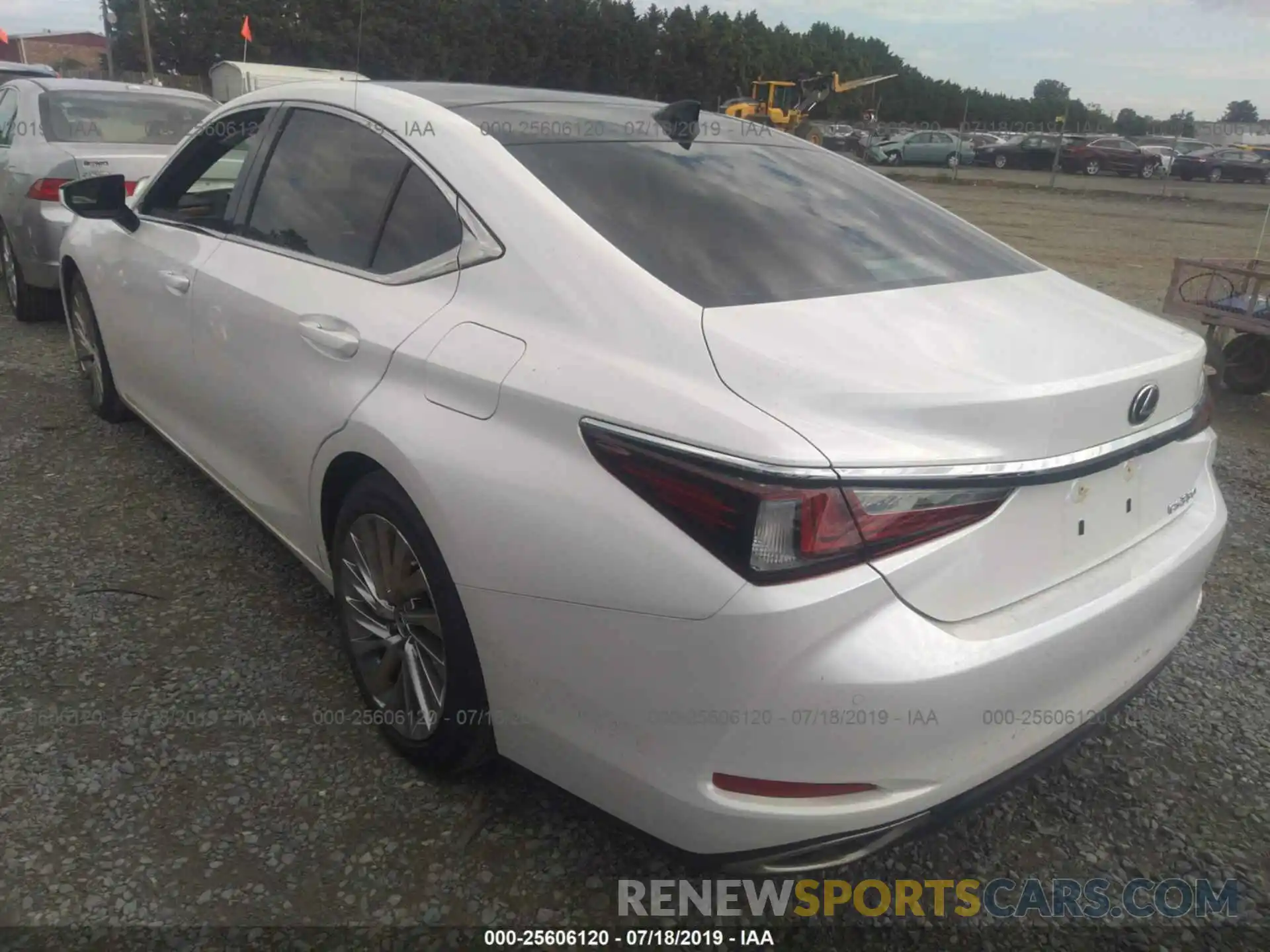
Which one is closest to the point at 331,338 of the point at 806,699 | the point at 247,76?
the point at 806,699

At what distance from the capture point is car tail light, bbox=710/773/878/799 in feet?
5.47

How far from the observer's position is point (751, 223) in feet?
7.41

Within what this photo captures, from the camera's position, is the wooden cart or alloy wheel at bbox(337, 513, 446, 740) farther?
the wooden cart

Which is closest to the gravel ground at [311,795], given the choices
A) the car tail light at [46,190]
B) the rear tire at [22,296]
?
the car tail light at [46,190]

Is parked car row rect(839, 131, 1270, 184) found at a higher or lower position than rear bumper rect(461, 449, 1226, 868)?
higher

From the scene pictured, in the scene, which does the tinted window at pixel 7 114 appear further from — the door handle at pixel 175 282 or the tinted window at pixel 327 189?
the tinted window at pixel 327 189

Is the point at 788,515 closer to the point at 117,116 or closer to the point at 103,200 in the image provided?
the point at 103,200

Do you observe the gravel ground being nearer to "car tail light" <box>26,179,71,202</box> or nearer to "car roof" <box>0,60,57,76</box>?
"car tail light" <box>26,179,71,202</box>

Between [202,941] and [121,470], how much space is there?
9.37 ft

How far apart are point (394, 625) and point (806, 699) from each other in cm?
119

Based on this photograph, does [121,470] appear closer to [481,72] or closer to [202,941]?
[202,941]

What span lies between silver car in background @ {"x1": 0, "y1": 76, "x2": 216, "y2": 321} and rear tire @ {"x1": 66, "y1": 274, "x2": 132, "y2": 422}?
1.71 meters

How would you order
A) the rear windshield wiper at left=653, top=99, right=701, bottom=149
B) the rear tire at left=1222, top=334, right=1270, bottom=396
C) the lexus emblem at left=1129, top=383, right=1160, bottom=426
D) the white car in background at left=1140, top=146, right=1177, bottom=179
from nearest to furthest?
the lexus emblem at left=1129, top=383, right=1160, bottom=426 < the rear windshield wiper at left=653, top=99, right=701, bottom=149 < the rear tire at left=1222, top=334, right=1270, bottom=396 < the white car in background at left=1140, top=146, right=1177, bottom=179

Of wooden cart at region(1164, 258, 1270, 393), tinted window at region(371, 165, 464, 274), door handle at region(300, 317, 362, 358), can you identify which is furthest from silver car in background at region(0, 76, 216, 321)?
wooden cart at region(1164, 258, 1270, 393)
